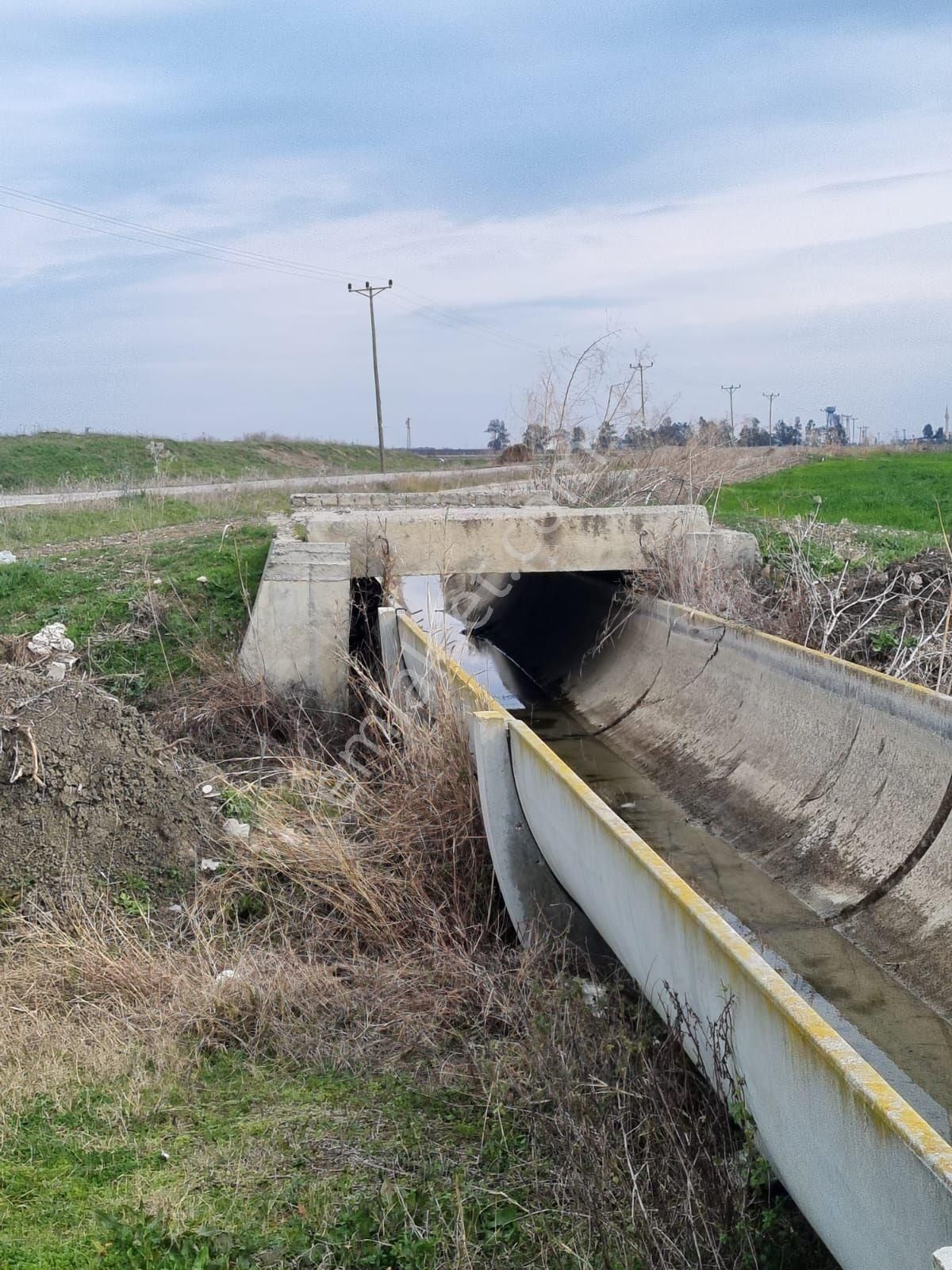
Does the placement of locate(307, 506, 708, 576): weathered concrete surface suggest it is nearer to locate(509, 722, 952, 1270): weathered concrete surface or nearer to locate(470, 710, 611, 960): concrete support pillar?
locate(470, 710, 611, 960): concrete support pillar

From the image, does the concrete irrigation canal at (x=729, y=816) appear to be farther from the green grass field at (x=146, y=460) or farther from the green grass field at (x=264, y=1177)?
the green grass field at (x=146, y=460)

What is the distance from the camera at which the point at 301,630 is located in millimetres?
9328

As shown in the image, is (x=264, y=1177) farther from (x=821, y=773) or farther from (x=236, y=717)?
(x=236, y=717)

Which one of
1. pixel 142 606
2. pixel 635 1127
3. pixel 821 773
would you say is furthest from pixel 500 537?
pixel 635 1127

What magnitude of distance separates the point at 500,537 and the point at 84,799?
4.91 metres

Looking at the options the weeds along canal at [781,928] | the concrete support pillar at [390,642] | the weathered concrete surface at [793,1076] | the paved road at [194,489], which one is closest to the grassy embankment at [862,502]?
the weeds along canal at [781,928]

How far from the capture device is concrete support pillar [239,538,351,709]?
9266 mm

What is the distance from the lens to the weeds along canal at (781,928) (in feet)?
14.0

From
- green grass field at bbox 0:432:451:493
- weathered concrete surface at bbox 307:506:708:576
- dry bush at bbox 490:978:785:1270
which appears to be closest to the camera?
dry bush at bbox 490:978:785:1270

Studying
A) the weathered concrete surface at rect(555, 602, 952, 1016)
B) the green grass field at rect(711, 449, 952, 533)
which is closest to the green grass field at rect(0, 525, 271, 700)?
the weathered concrete surface at rect(555, 602, 952, 1016)

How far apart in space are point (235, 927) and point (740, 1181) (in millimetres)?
3051

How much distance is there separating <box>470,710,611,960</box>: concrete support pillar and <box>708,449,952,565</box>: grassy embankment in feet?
19.2

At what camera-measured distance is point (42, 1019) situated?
4.57m

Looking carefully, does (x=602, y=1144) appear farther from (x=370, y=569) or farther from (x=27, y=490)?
(x=27, y=490)
